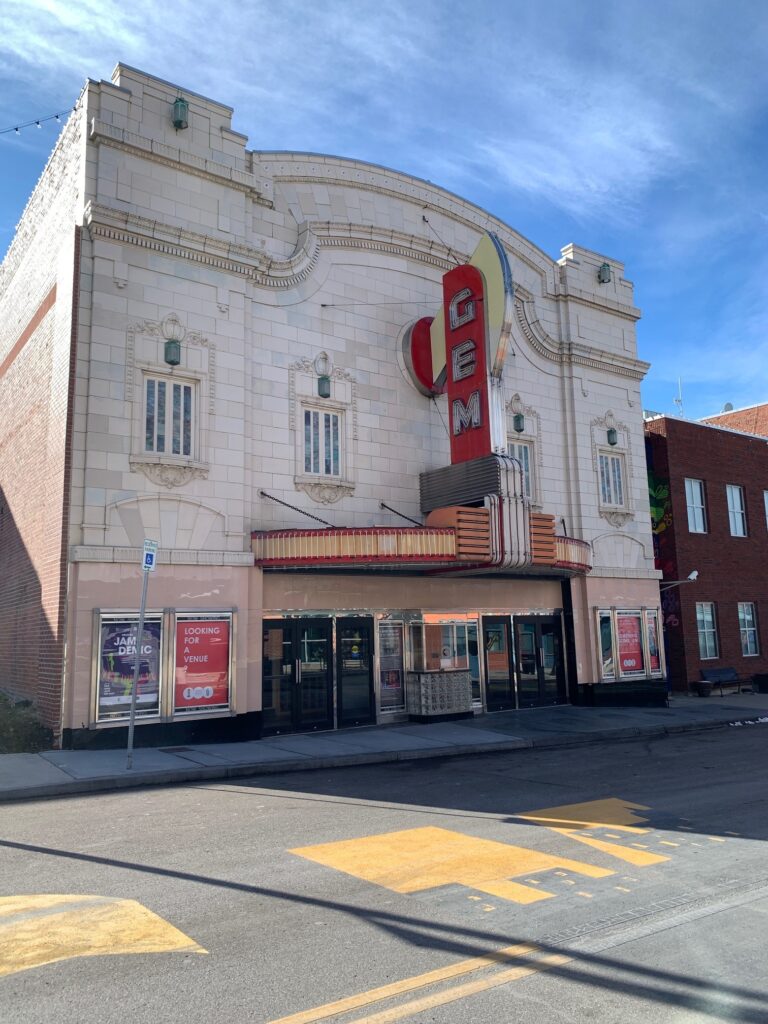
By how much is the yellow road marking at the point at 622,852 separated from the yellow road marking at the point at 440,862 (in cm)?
45

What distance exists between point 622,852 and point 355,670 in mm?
10879

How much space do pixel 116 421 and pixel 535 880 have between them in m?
11.6

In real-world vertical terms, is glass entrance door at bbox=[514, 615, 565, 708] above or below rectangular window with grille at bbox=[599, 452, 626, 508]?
below

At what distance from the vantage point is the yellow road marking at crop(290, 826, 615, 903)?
6.97m

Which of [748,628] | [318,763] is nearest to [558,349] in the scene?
[748,628]

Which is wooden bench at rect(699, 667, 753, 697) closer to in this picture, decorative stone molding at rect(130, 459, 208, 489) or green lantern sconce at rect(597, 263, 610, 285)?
green lantern sconce at rect(597, 263, 610, 285)

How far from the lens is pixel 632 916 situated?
20.0ft

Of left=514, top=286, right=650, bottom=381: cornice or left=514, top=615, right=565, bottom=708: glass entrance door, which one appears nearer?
left=514, top=615, right=565, bottom=708: glass entrance door

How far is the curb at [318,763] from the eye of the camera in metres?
11.3

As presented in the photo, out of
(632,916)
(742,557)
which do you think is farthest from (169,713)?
(742,557)

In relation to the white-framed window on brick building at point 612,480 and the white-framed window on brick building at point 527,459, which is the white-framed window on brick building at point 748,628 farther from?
the white-framed window on brick building at point 527,459

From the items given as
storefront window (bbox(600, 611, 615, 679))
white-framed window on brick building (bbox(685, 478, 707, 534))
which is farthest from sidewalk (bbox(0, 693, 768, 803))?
white-framed window on brick building (bbox(685, 478, 707, 534))

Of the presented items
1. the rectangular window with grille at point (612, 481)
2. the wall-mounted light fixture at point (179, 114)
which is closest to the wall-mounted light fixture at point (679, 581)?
the rectangular window with grille at point (612, 481)

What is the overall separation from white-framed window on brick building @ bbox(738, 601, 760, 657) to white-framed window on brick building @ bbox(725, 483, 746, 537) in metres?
2.60
